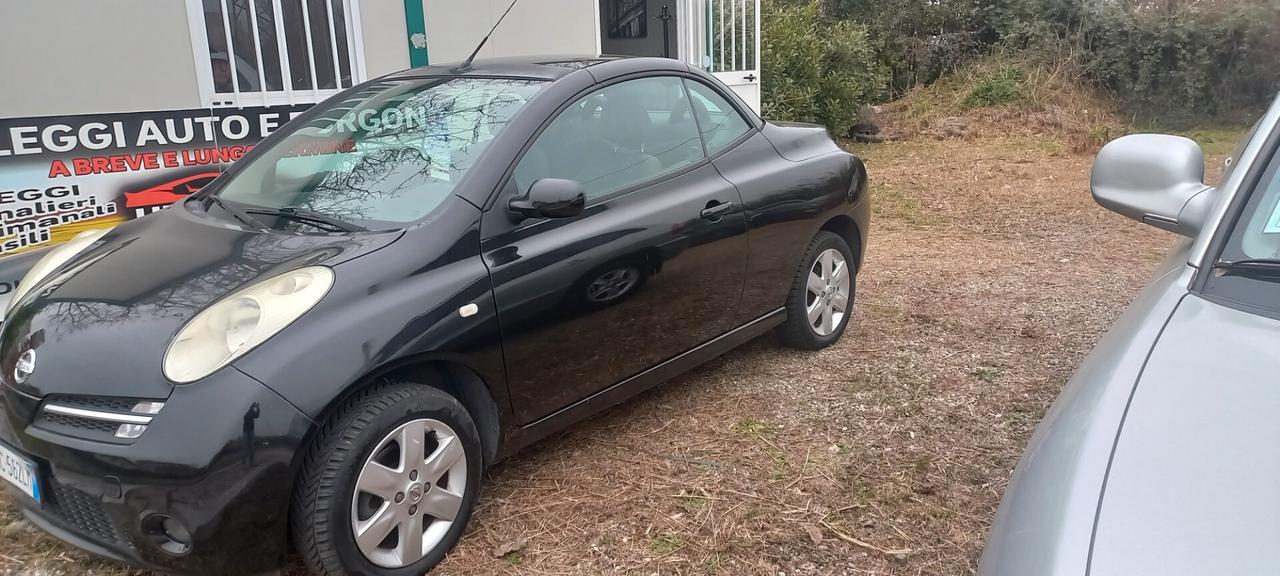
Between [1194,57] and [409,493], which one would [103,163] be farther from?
[1194,57]

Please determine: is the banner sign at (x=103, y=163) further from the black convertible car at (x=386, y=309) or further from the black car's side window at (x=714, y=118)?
the black car's side window at (x=714, y=118)

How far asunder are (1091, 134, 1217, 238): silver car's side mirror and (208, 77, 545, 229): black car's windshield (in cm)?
194

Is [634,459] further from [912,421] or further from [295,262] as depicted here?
[295,262]

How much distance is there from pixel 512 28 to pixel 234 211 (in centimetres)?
434

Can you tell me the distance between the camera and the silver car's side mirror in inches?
91.2

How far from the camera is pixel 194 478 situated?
2.20 meters

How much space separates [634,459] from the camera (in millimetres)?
3455

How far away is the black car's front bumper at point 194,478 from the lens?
2.21 meters

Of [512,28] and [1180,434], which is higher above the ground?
[512,28]

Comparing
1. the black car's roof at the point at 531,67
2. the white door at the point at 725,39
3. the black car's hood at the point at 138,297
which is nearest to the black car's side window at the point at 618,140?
the black car's roof at the point at 531,67


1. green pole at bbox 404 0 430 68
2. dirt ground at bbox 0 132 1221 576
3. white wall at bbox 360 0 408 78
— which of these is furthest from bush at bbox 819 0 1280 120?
white wall at bbox 360 0 408 78

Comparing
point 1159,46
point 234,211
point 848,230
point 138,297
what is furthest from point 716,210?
point 1159,46

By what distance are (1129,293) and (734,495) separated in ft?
12.4

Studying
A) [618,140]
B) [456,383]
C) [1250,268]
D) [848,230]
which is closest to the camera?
[1250,268]
